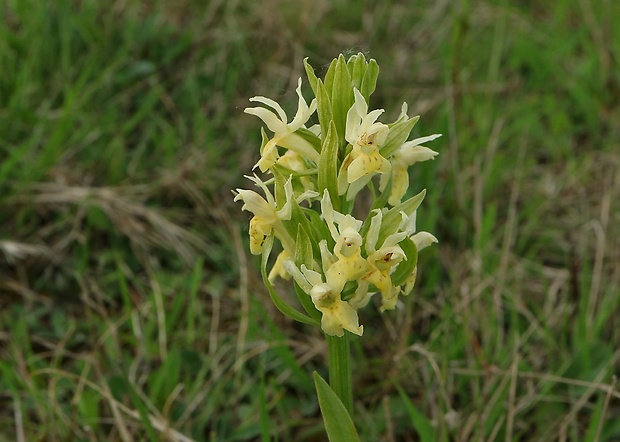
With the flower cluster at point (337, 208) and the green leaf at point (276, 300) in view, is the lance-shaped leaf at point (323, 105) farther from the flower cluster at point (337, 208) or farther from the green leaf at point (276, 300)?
the green leaf at point (276, 300)

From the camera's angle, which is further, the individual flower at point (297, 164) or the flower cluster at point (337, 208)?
the individual flower at point (297, 164)

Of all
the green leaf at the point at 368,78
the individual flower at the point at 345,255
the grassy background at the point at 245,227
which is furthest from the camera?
the grassy background at the point at 245,227

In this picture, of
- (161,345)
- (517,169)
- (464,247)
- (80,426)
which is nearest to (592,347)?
(464,247)

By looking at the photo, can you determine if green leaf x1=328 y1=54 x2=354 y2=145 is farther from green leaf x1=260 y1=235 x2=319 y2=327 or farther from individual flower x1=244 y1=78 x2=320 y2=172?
green leaf x1=260 y1=235 x2=319 y2=327

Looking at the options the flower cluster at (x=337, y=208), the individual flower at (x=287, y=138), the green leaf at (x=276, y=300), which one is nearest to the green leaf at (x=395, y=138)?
the flower cluster at (x=337, y=208)

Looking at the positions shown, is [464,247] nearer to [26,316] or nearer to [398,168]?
[398,168]

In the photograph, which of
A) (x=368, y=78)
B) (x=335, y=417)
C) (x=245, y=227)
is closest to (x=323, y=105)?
(x=368, y=78)

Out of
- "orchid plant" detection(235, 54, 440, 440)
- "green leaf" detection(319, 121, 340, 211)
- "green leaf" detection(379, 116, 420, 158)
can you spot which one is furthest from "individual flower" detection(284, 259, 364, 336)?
"green leaf" detection(379, 116, 420, 158)
